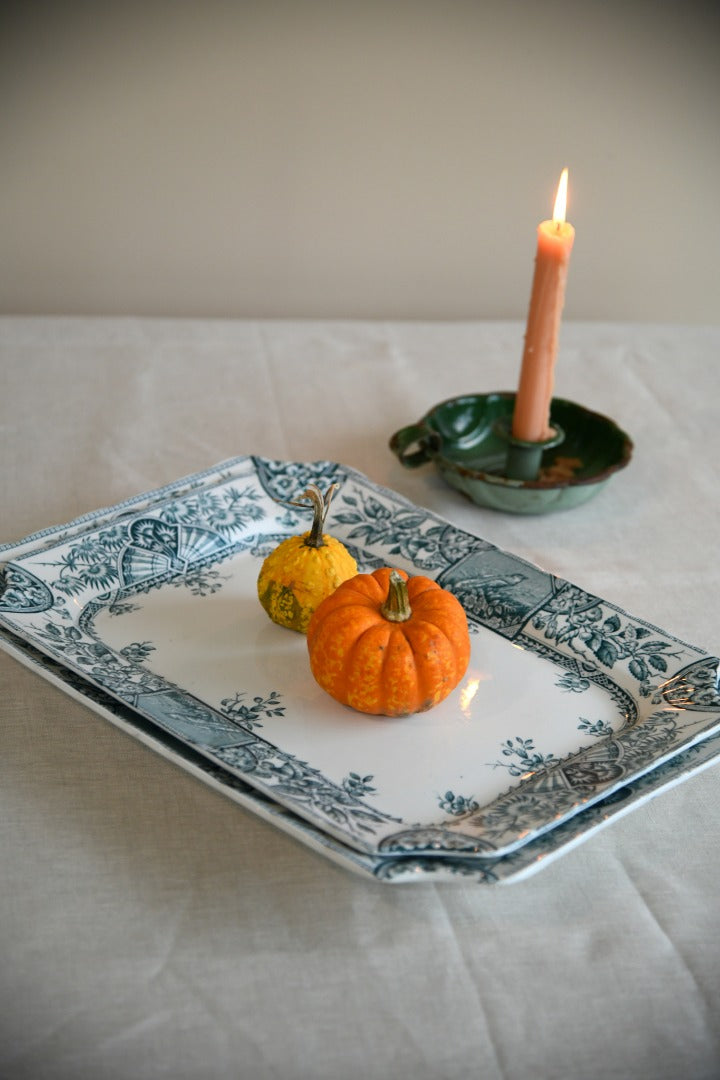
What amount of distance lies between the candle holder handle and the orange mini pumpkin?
0.36m

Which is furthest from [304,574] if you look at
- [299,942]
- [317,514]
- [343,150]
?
[343,150]

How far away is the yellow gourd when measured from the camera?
0.86 metres

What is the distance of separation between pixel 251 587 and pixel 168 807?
0.27 m

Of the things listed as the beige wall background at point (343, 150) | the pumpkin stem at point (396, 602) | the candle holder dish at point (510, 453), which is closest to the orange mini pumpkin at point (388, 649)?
the pumpkin stem at point (396, 602)

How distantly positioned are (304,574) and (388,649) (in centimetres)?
12

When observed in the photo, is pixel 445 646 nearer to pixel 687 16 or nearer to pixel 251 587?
pixel 251 587

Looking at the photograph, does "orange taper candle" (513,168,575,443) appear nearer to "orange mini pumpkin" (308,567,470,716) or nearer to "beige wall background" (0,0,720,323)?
"orange mini pumpkin" (308,567,470,716)

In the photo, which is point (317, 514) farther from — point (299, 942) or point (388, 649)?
point (299, 942)

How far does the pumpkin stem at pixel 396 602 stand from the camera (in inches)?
30.6

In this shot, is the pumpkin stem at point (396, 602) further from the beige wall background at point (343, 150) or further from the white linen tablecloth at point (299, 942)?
the beige wall background at point (343, 150)

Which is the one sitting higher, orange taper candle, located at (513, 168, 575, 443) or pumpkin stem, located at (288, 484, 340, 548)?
orange taper candle, located at (513, 168, 575, 443)

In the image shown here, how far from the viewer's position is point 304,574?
86cm

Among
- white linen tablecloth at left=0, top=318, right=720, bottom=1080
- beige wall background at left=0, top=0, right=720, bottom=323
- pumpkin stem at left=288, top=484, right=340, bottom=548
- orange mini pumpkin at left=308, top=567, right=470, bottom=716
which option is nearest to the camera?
white linen tablecloth at left=0, top=318, right=720, bottom=1080

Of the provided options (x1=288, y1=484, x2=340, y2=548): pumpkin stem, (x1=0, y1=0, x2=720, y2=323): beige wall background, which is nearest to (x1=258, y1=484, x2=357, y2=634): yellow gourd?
(x1=288, y1=484, x2=340, y2=548): pumpkin stem
